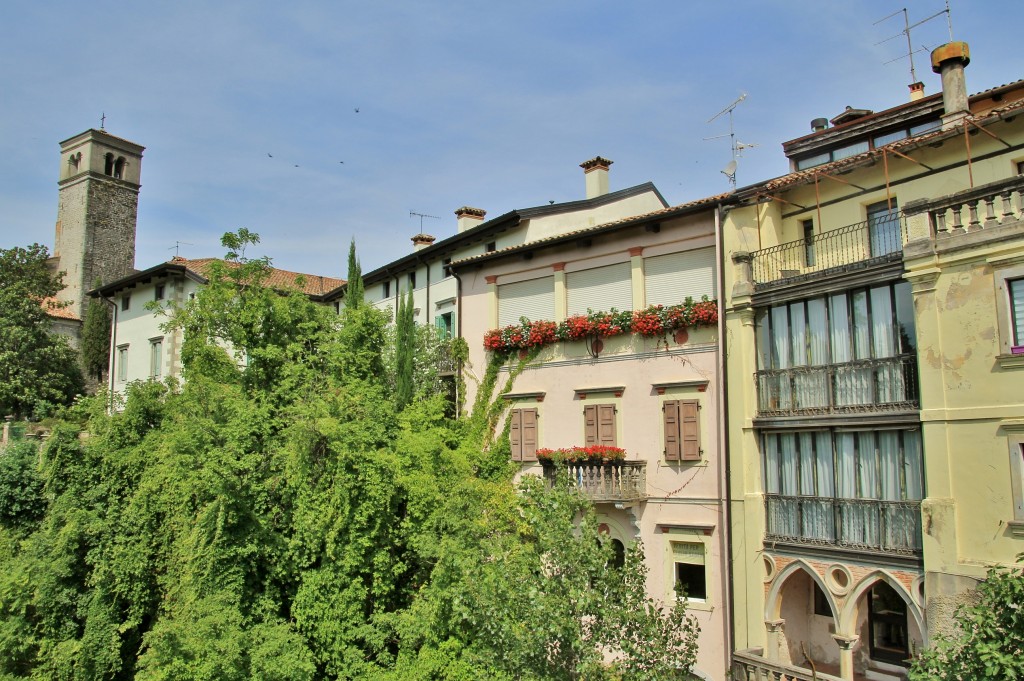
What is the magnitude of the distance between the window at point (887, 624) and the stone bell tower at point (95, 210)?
54230mm

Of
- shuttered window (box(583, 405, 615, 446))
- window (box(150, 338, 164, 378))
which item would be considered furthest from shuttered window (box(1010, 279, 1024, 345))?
window (box(150, 338, 164, 378))

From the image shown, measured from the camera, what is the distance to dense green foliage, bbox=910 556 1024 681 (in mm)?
9508

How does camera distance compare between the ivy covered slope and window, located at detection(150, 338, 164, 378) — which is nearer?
the ivy covered slope

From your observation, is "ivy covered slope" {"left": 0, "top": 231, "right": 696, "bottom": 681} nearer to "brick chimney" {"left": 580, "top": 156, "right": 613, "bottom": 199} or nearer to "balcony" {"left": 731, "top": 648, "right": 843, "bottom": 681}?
"balcony" {"left": 731, "top": 648, "right": 843, "bottom": 681}

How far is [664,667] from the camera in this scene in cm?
1205

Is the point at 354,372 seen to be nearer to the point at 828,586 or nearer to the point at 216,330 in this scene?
the point at 216,330

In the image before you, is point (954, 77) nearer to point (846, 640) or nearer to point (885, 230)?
point (885, 230)

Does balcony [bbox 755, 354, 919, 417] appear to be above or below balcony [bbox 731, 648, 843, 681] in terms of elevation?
above

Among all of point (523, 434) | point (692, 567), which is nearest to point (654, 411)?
point (692, 567)

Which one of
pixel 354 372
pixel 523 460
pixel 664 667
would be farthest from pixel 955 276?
pixel 354 372

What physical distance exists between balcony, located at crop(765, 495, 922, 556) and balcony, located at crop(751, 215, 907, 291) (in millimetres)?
5002

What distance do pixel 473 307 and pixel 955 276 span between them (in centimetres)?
1471

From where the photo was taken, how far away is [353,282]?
27.3m

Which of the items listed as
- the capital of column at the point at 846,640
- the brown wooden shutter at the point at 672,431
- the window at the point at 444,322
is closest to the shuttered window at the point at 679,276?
the brown wooden shutter at the point at 672,431
